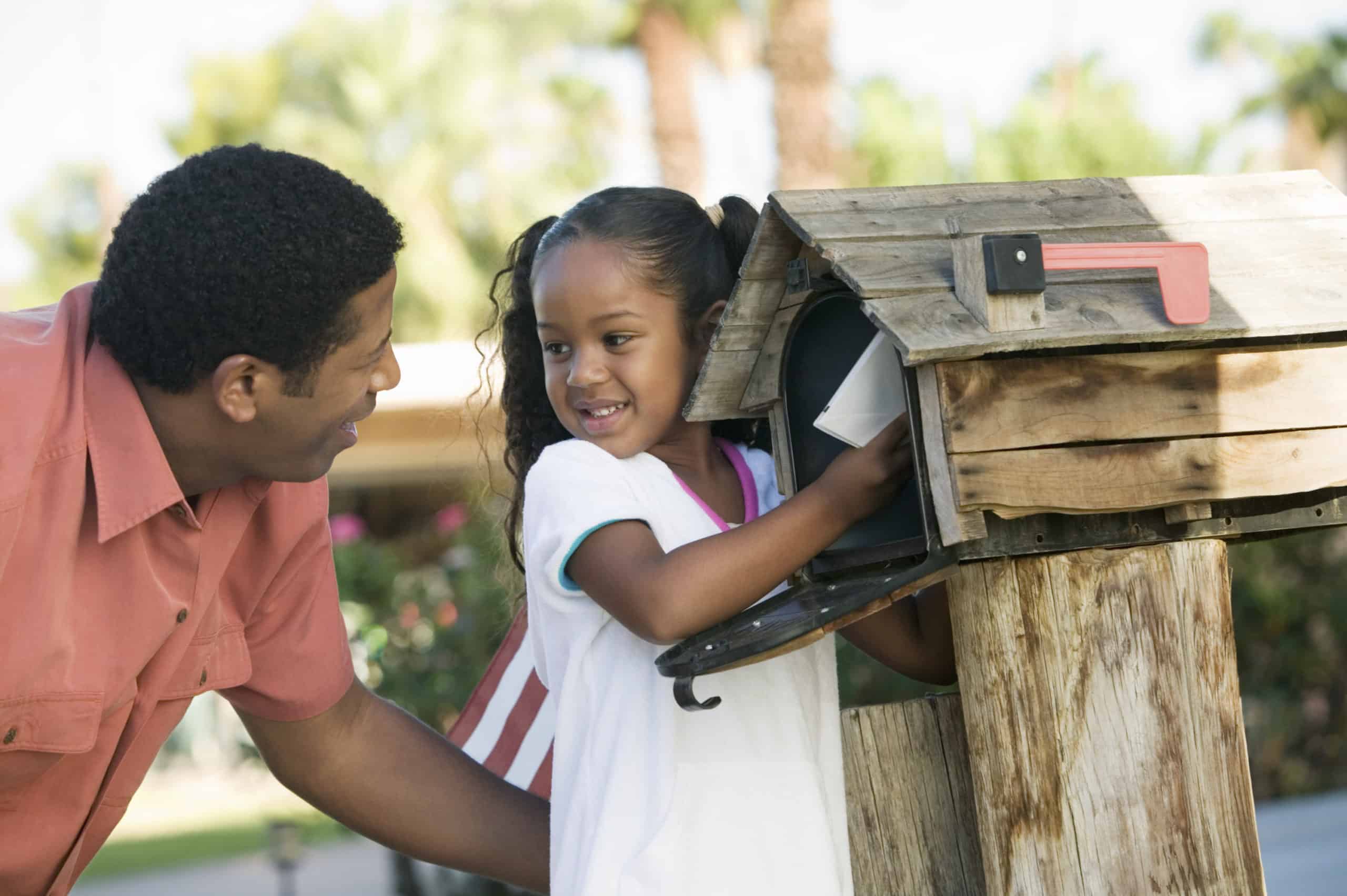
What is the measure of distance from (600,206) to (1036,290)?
31.1 inches

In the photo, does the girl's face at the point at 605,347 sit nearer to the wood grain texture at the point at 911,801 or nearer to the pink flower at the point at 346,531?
the wood grain texture at the point at 911,801

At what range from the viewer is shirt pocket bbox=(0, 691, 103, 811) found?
2.11 meters

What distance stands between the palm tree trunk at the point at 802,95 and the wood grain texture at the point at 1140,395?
10.5 m

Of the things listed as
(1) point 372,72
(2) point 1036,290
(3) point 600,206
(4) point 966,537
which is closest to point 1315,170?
(2) point 1036,290

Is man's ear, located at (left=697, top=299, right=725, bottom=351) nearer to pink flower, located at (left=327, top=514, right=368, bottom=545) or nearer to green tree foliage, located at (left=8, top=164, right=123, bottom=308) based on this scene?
pink flower, located at (left=327, top=514, right=368, bottom=545)

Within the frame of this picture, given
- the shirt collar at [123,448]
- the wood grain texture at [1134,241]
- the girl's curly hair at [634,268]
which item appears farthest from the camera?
the girl's curly hair at [634,268]

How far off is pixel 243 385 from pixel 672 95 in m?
14.9

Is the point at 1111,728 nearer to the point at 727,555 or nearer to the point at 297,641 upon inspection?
the point at 727,555

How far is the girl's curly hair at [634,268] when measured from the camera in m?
2.31

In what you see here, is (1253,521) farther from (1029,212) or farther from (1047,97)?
(1047,97)

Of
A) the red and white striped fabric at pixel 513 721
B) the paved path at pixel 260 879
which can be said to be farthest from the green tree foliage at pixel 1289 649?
the red and white striped fabric at pixel 513 721

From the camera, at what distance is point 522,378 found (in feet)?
8.63

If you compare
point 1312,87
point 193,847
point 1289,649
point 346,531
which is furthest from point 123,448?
point 1312,87

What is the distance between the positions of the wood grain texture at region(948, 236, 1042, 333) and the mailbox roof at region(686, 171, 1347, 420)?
1 centimetres
